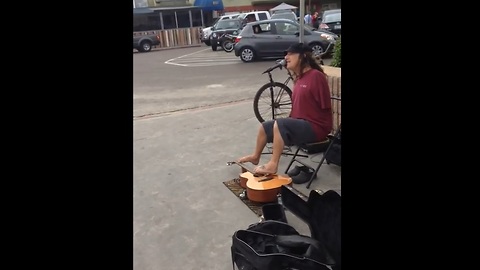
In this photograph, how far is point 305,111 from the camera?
11.1 ft

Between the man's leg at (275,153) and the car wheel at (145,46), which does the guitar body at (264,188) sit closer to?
the man's leg at (275,153)

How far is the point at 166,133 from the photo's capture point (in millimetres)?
5590

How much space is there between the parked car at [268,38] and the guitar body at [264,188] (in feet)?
34.6

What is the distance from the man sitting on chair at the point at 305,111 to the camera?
334 centimetres

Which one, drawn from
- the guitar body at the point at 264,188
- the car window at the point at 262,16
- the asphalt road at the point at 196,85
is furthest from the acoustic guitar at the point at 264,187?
the car window at the point at 262,16

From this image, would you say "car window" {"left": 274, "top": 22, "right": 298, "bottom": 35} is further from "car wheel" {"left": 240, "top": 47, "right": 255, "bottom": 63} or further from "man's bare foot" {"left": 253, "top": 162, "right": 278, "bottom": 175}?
"man's bare foot" {"left": 253, "top": 162, "right": 278, "bottom": 175}

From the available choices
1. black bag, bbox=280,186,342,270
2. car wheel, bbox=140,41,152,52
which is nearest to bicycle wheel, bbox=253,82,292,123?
black bag, bbox=280,186,342,270

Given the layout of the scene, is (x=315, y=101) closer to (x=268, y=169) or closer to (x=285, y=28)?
(x=268, y=169)

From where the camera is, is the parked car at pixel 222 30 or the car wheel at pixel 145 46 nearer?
the parked car at pixel 222 30
